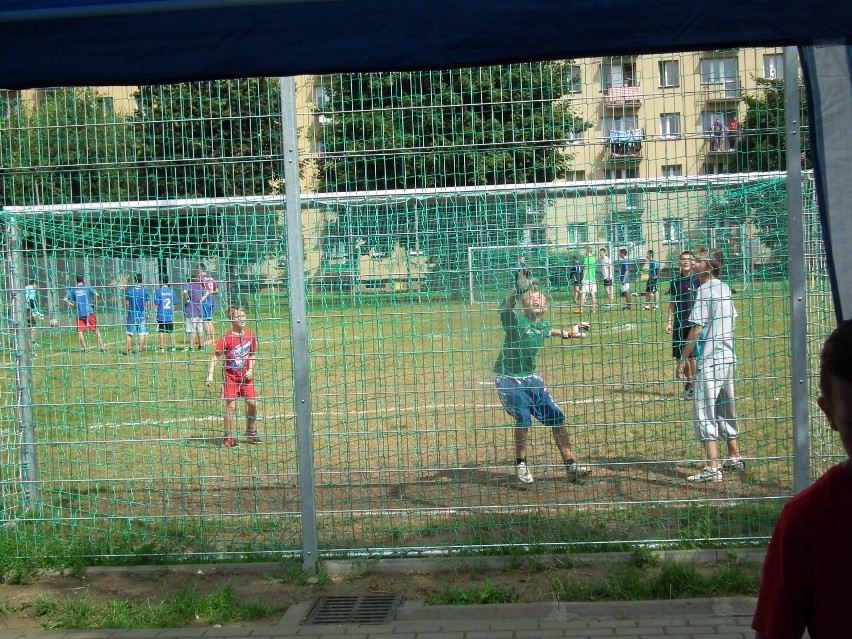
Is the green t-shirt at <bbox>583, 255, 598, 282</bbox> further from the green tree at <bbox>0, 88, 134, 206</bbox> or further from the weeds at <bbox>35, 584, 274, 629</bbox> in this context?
the green tree at <bbox>0, 88, 134, 206</bbox>

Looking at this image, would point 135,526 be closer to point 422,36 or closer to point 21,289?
point 21,289

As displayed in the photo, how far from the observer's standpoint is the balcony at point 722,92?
579 cm

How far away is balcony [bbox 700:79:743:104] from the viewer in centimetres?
579

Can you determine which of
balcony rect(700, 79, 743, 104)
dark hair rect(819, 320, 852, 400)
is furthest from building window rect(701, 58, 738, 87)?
dark hair rect(819, 320, 852, 400)

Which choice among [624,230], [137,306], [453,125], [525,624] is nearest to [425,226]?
[453,125]

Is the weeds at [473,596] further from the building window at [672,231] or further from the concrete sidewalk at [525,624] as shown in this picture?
the building window at [672,231]

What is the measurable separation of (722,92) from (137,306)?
4.10 m

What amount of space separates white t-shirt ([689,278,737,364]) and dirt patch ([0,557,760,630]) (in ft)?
4.84

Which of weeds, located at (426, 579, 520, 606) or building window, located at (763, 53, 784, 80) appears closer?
weeds, located at (426, 579, 520, 606)

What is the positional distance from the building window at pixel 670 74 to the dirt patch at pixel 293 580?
120 inches

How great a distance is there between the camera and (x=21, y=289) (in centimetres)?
638

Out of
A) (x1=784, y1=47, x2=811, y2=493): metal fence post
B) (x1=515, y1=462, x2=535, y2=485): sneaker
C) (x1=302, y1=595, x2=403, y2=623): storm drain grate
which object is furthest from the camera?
(x1=515, y1=462, x2=535, y2=485): sneaker

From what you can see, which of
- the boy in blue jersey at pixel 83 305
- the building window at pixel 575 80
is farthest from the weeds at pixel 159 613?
the building window at pixel 575 80

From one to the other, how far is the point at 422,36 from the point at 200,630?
3711mm
